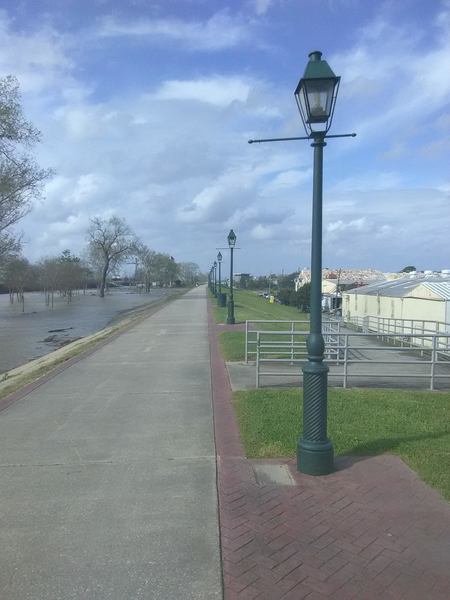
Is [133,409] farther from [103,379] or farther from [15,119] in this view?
[15,119]

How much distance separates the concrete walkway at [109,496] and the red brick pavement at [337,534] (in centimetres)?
20

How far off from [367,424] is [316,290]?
2.28 metres

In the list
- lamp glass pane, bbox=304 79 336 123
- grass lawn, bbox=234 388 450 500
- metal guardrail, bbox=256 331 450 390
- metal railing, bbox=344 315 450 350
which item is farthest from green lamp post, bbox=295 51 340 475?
metal railing, bbox=344 315 450 350

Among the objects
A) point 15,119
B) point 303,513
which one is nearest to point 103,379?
point 303,513

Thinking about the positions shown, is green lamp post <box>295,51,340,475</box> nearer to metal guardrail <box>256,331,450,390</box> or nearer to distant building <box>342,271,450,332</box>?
metal guardrail <box>256,331,450,390</box>

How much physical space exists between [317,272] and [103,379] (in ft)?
21.2

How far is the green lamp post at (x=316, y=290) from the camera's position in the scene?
5090 millimetres

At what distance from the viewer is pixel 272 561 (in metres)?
3.55

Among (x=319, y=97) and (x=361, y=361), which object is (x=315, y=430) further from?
(x=361, y=361)

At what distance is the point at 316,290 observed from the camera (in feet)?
17.6

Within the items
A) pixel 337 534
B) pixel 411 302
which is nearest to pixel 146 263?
pixel 411 302

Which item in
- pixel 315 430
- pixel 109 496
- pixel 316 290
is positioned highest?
pixel 316 290

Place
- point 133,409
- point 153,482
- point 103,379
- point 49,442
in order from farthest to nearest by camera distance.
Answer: point 103,379 → point 133,409 → point 49,442 → point 153,482

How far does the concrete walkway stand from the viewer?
132 inches
